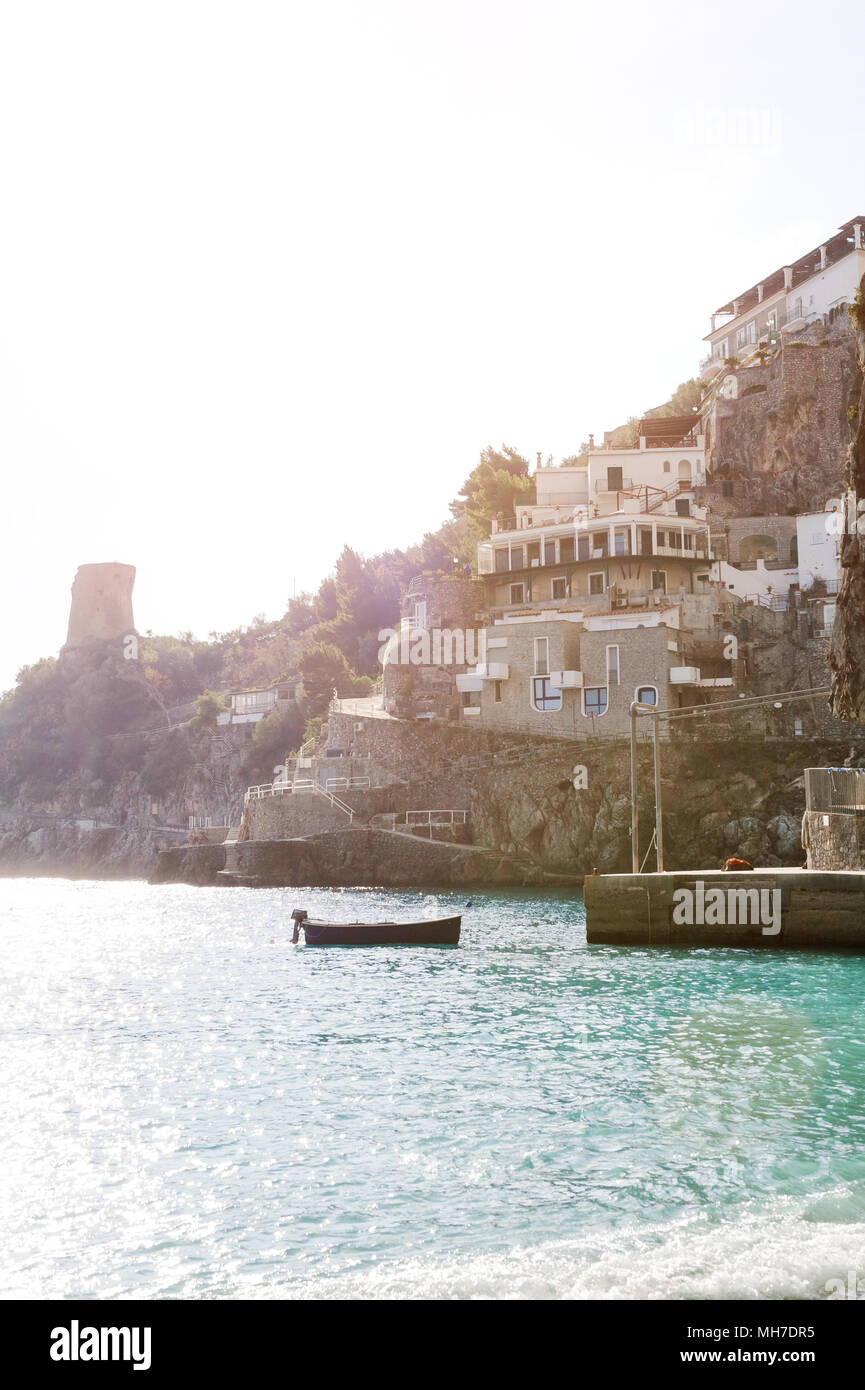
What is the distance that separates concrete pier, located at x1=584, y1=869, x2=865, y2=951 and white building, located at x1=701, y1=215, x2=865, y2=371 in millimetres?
51303

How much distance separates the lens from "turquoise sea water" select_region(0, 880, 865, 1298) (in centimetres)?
1084

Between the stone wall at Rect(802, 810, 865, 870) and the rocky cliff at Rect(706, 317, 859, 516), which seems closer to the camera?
the stone wall at Rect(802, 810, 865, 870)

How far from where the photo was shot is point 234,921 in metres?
48.2

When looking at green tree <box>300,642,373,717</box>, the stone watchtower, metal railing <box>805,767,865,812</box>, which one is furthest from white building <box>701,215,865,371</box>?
the stone watchtower

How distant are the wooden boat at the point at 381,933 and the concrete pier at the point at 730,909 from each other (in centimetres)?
464

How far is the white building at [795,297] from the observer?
243ft

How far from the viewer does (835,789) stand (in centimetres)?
3372

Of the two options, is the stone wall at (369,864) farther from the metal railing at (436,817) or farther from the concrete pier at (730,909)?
the concrete pier at (730,909)

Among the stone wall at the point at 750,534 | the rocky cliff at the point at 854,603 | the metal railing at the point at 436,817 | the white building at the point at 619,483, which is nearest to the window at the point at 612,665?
the metal railing at the point at 436,817

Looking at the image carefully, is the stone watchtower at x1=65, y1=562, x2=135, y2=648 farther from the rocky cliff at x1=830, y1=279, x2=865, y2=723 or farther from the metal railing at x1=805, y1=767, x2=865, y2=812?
the rocky cliff at x1=830, y1=279, x2=865, y2=723

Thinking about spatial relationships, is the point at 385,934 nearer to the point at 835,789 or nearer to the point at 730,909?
the point at 730,909

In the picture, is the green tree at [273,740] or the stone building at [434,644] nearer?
the stone building at [434,644]
